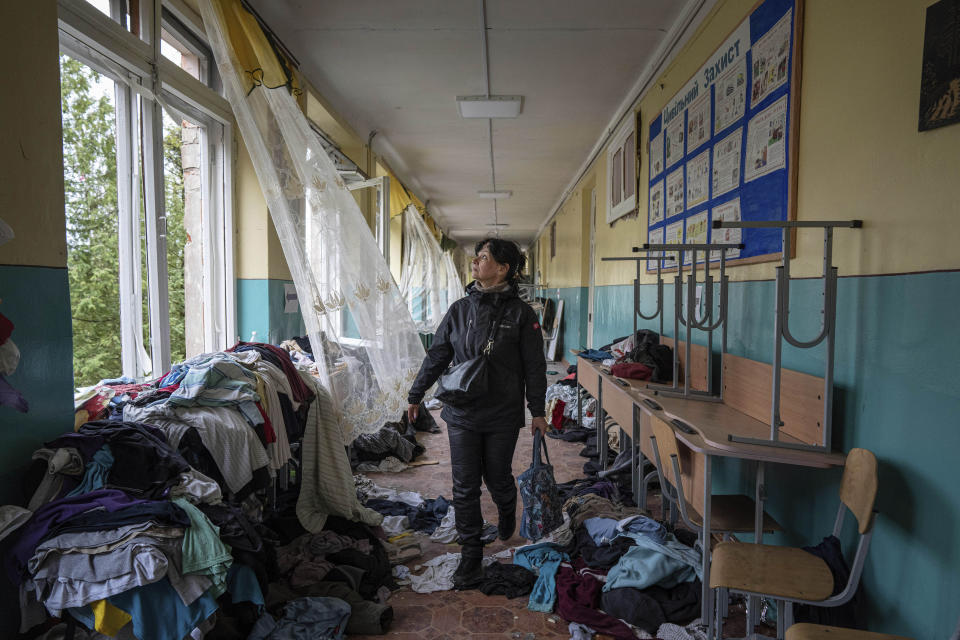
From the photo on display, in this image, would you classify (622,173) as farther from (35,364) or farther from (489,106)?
(35,364)

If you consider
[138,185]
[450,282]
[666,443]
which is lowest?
[666,443]

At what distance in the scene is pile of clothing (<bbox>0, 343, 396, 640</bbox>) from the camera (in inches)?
51.2

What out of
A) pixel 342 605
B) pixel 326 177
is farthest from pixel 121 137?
pixel 342 605

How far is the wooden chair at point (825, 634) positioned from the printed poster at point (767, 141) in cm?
167

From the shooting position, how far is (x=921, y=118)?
148cm

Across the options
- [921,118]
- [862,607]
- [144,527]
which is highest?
[921,118]

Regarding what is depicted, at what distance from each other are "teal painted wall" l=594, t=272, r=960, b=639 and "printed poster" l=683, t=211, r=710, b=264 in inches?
36.8

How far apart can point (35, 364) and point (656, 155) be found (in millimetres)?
3630

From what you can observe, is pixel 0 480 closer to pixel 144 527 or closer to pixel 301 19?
pixel 144 527

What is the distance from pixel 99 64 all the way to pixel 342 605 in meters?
2.33

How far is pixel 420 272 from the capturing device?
7.28m

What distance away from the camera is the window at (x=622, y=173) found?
14.4 feet

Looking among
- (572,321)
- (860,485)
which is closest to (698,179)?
(860,485)

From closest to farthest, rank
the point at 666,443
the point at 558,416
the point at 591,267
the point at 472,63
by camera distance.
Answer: the point at 666,443
the point at 472,63
the point at 558,416
the point at 591,267
